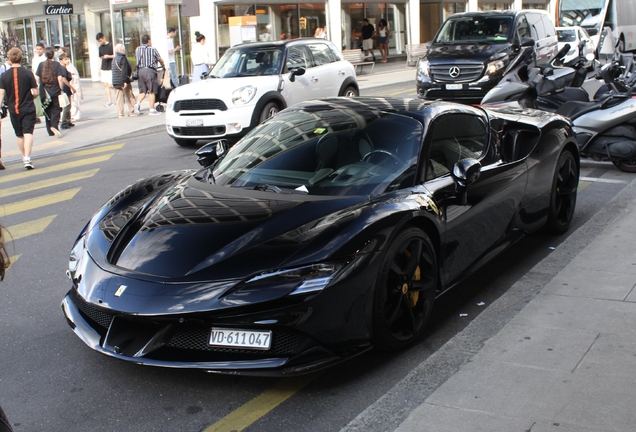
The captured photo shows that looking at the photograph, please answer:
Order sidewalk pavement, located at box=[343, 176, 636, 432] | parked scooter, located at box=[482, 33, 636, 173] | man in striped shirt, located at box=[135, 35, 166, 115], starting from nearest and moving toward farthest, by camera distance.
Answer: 1. sidewalk pavement, located at box=[343, 176, 636, 432]
2. parked scooter, located at box=[482, 33, 636, 173]
3. man in striped shirt, located at box=[135, 35, 166, 115]

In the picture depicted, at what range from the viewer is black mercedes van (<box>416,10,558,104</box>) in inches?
647

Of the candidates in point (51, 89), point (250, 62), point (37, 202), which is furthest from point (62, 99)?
point (37, 202)

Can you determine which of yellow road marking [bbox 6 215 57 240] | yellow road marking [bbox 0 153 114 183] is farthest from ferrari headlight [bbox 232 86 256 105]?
yellow road marking [bbox 6 215 57 240]

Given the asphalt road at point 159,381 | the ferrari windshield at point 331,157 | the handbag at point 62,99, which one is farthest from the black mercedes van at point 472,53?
the ferrari windshield at point 331,157

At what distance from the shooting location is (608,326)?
4.66m

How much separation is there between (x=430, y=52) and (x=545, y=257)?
1187 centimetres

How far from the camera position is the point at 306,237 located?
13.9ft

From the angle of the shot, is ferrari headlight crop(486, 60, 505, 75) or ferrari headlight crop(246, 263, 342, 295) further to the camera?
ferrari headlight crop(486, 60, 505, 75)

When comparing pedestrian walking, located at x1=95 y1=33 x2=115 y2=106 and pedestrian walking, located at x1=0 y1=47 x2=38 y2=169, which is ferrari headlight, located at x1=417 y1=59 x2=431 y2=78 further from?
pedestrian walking, located at x1=95 y1=33 x2=115 y2=106

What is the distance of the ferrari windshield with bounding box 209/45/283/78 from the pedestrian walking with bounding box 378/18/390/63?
20.4 meters

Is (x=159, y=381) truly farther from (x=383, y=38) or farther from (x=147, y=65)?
(x=383, y=38)

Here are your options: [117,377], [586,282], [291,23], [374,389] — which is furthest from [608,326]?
[291,23]

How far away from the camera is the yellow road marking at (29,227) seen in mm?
8047

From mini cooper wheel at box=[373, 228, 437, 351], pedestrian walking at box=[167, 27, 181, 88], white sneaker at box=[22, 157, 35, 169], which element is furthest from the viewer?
pedestrian walking at box=[167, 27, 181, 88]
